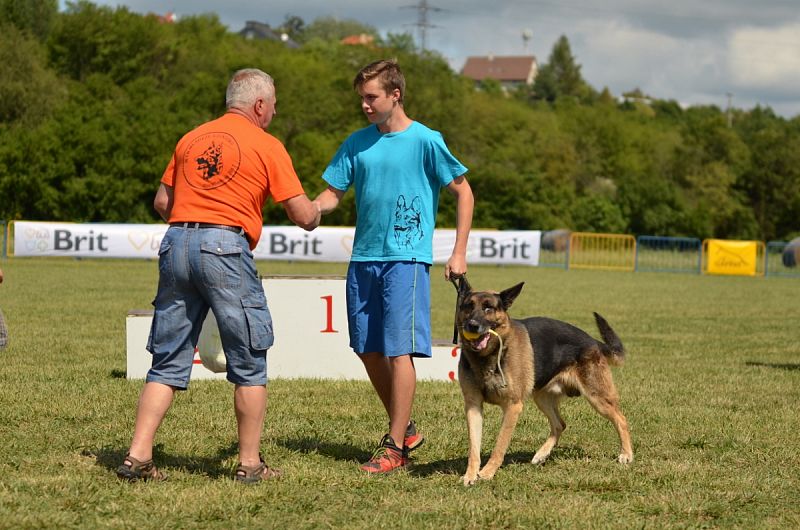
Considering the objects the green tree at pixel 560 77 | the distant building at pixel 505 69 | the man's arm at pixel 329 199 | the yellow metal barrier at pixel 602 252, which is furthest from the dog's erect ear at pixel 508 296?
the distant building at pixel 505 69

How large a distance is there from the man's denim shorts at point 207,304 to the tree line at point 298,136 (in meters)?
39.7

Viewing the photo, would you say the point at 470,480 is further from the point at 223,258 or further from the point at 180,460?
the point at 223,258

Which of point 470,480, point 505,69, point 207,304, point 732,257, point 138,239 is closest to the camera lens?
point 207,304

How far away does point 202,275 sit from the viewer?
15.5ft

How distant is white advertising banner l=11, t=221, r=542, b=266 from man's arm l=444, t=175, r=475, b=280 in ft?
65.5

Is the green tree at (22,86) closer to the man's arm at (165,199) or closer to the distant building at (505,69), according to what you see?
the man's arm at (165,199)

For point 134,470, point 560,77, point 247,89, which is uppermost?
point 560,77

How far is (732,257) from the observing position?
33.8m

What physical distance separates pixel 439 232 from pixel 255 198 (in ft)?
80.5

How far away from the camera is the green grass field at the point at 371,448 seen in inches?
175

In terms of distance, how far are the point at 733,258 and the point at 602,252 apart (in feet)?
14.4

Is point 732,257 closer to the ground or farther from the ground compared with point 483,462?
farther from the ground

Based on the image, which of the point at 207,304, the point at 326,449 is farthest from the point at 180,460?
the point at 207,304

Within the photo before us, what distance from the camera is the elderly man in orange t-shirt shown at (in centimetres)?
476
